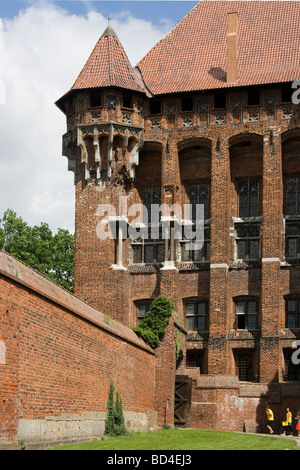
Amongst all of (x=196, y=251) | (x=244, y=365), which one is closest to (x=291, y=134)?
(x=196, y=251)

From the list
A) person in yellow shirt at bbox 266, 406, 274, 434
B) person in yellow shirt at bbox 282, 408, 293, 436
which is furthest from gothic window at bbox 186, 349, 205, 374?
person in yellow shirt at bbox 282, 408, 293, 436

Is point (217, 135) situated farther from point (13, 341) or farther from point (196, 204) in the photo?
point (13, 341)

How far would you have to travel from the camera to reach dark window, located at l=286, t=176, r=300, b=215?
3872cm

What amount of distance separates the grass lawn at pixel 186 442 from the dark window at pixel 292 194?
41.5ft

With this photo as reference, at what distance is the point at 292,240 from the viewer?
3844 cm

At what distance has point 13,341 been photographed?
18.6 meters

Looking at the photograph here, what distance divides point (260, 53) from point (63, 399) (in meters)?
23.2

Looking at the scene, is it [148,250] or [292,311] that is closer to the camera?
[292,311]

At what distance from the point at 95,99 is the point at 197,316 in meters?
10.3

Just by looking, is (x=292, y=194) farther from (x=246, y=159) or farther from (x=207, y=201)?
(x=207, y=201)

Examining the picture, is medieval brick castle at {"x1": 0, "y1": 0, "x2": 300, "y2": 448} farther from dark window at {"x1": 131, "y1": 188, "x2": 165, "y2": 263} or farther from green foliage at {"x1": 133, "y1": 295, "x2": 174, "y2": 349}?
green foliage at {"x1": 133, "y1": 295, "x2": 174, "y2": 349}

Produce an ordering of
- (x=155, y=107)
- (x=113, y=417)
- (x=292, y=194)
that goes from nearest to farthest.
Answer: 1. (x=113, y=417)
2. (x=292, y=194)
3. (x=155, y=107)
